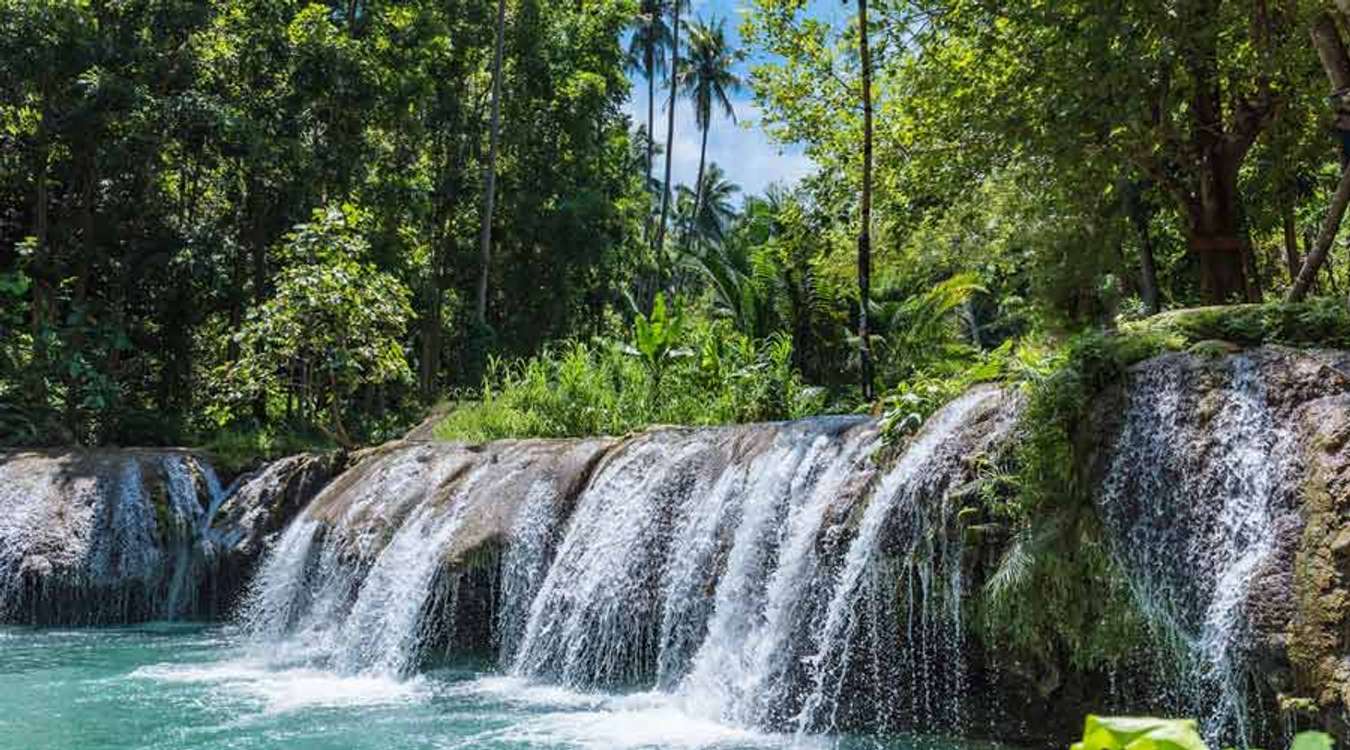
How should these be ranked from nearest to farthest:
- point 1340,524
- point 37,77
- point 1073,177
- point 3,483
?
point 1340,524 < point 1073,177 < point 3,483 < point 37,77

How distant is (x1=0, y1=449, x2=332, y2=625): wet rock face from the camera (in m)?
11.5

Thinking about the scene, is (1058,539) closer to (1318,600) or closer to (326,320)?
(1318,600)

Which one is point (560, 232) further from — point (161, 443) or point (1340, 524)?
point (1340, 524)

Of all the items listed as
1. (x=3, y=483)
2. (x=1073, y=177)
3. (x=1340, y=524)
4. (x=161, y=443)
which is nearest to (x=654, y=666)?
(x=1340, y=524)

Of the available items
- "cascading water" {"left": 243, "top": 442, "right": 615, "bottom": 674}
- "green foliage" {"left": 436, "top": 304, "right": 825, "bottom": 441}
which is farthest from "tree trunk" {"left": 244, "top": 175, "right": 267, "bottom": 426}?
"cascading water" {"left": 243, "top": 442, "right": 615, "bottom": 674}

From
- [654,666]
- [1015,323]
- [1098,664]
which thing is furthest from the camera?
[1015,323]

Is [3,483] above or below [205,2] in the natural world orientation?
below

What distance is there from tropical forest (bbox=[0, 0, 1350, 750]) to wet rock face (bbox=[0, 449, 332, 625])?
0.05 m

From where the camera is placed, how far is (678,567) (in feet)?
25.5

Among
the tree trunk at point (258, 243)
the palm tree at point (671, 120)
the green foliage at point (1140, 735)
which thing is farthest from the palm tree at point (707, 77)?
the green foliage at point (1140, 735)

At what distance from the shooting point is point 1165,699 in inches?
200

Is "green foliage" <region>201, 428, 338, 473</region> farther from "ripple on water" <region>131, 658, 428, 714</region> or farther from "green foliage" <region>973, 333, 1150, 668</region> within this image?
"green foliage" <region>973, 333, 1150, 668</region>

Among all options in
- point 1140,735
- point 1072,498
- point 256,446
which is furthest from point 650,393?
point 1140,735

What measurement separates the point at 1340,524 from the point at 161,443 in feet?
53.9
